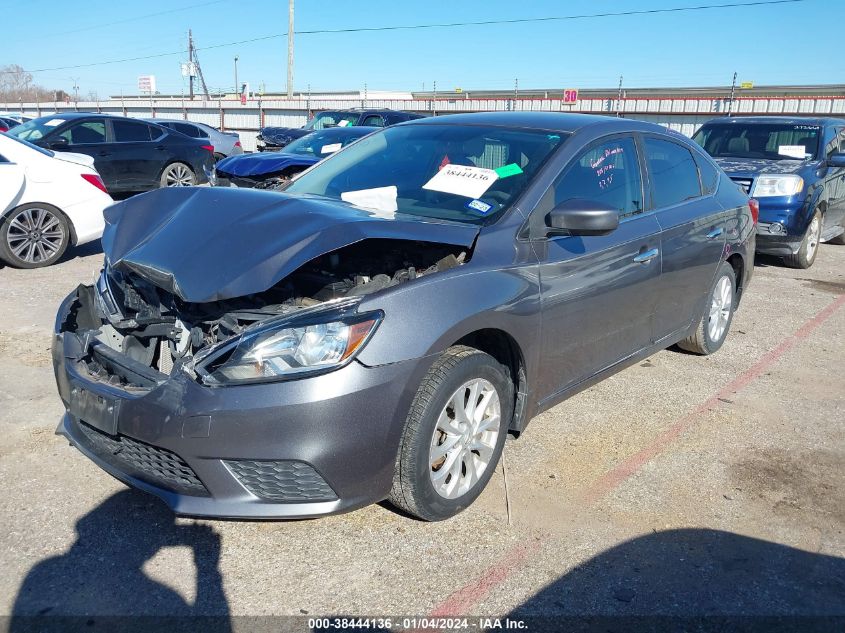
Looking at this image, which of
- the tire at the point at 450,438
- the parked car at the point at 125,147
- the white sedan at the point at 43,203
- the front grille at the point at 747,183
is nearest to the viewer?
the tire at the point at 450,438

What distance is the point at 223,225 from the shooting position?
324cm

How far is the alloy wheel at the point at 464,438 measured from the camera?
309 centimetres

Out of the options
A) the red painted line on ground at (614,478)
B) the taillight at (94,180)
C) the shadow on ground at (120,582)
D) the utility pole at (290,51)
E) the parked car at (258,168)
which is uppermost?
the utility pole at (290,51)

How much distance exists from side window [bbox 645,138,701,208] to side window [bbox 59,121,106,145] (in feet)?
33.6

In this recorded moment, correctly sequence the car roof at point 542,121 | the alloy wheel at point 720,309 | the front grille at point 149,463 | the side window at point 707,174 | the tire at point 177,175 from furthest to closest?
1. the tire at point 177,175
2. the alloy wheel at point 720,309
3. the side window at point 707,174
4. the car roof at point 542,121
5. the front grille at point 149,463

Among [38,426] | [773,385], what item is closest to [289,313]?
[38,426]

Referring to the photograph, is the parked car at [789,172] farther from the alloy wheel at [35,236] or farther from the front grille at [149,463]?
the front grille at [149,463]

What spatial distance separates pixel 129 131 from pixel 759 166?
9.96 m

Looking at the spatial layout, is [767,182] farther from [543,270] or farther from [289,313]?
[289,313]

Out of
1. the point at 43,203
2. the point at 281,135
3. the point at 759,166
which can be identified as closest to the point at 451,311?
the point at 43,203

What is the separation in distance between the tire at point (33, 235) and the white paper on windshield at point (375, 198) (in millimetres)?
5151

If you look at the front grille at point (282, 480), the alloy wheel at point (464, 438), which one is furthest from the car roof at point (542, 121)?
the front grille at point (282, 480)

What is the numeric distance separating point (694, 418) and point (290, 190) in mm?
2770

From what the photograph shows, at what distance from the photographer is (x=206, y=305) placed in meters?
3.23
